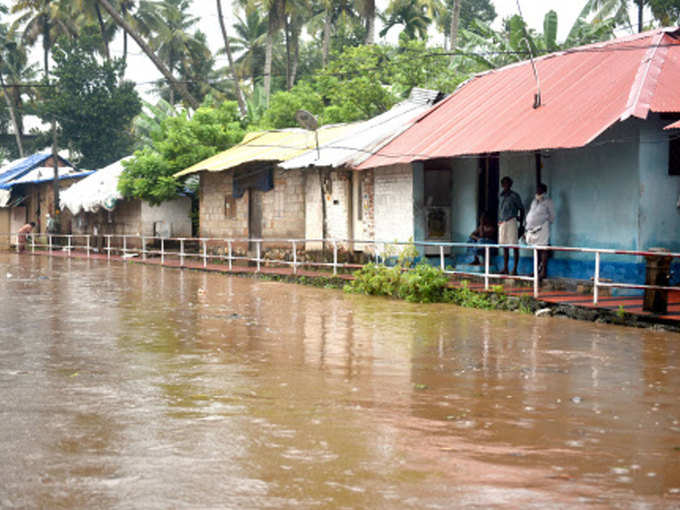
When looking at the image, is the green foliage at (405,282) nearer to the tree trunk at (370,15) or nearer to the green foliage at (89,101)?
the tree trunk at (370,15)

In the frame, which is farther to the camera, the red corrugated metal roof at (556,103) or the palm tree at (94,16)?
the palm tree at (94,16)

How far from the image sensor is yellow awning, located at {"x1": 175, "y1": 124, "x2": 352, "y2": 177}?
25.5 m

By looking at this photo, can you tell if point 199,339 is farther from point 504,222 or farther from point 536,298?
point 504,222

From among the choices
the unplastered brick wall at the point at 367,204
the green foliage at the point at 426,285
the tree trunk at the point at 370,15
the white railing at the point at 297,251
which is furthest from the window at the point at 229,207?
the tree trunk at the point at 370,15

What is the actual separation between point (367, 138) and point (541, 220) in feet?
25.0

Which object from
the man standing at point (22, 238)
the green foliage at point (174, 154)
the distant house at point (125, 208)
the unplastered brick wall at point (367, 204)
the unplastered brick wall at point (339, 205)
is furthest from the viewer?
the man standing at point (22, 238)

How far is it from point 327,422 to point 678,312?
24.4ft

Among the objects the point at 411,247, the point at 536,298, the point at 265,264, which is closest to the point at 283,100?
the point at 265,264

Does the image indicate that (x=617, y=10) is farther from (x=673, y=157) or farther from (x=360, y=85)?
(x=673, y=157)

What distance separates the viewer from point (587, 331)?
1192 centimetres

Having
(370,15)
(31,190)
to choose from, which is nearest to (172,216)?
(370,15)

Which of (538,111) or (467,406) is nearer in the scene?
(467,406)

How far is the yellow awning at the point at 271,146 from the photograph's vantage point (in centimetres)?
2555

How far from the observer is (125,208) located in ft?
123
